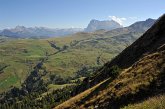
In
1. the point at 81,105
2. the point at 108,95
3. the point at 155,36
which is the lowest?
the point at 81,105

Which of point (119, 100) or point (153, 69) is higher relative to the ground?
point (153, 69)

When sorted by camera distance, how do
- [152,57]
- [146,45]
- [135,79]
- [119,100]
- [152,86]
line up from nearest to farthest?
1. [152,86]
2. [119,100]
3. [135,79]
4. [152,57]
5. [146,45]

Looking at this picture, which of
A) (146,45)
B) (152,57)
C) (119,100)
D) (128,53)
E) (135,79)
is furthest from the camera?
(128,53)

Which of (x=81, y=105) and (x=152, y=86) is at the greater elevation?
(x=152, y=86)

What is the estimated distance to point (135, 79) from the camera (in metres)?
61.8

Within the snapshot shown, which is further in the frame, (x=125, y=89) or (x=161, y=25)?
(x=161, y=25)

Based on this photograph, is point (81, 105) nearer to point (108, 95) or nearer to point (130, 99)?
point (108, 95)

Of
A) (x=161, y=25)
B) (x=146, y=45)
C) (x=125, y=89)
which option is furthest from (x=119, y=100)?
(x=161, y=25)

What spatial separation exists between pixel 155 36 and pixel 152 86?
49568 mm

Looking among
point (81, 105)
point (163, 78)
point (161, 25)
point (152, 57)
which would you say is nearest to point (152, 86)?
point (163, 78)

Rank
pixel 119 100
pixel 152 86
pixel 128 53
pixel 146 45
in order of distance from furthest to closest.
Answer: pixel 128 53, pixel 146 45, pixel 119 100, pixel 152 86

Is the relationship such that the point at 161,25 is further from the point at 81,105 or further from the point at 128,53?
the point at 81,105

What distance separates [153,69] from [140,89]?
28.9 ft

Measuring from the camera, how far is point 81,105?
249ft
